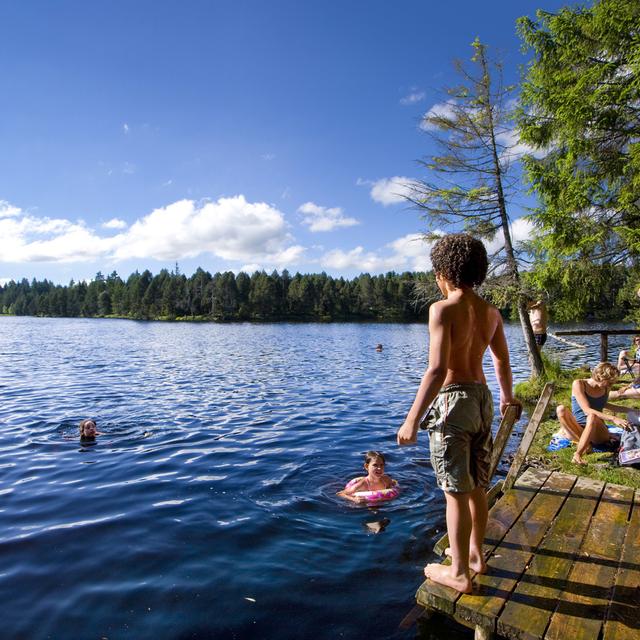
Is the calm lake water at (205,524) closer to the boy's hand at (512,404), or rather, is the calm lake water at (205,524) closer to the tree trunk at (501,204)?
the boy's hand at (512,404)

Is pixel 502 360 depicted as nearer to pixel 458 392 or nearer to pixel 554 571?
pixel 458 392

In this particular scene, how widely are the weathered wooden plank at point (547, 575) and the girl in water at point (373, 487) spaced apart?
2790 mm

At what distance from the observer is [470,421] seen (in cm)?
354

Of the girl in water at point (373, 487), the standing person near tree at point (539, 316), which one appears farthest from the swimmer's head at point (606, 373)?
the standing person near tree at point (539, 316)

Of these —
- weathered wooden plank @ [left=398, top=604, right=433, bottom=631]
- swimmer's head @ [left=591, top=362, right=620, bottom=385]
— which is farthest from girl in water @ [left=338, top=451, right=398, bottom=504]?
swimmer's head @ [left=591, top=362, right=620, bottom=385]

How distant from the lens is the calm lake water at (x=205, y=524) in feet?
14.8

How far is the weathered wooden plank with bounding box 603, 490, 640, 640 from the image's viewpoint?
10.9 feet

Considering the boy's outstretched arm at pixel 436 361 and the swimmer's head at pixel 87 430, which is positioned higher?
the boy's outstretched arm at pixel 436 361

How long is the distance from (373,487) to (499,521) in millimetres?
2833

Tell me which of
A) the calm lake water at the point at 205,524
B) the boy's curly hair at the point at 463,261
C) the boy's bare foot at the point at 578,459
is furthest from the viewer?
the boy's bare foot at the point at 578,459

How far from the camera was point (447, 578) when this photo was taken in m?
3.87

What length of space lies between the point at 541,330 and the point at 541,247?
2.82m

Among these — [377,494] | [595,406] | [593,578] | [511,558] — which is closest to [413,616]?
[511,558]

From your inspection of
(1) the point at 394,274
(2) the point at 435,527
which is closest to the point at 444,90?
(2) the point at 435,527
